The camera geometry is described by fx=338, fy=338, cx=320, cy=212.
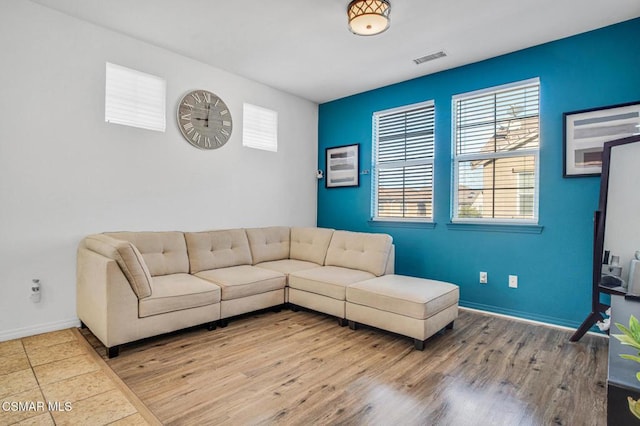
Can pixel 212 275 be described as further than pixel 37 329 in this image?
Yes

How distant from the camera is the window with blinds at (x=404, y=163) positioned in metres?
4.05

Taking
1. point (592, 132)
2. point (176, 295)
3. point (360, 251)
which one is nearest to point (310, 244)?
point (360, 251)

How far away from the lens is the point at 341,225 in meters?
4.92

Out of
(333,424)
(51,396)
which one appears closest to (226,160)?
(51,396)

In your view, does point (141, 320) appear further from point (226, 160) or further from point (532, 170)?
point (532, 170)

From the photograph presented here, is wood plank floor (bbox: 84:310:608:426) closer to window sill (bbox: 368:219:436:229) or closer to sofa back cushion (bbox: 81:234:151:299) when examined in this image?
sofa back cushion (bbox: 81:234:151:299)

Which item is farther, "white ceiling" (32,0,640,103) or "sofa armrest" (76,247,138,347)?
"white ceiling" (32,0,640,103)

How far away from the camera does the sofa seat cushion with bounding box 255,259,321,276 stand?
3714mm

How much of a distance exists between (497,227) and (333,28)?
8.26 ft

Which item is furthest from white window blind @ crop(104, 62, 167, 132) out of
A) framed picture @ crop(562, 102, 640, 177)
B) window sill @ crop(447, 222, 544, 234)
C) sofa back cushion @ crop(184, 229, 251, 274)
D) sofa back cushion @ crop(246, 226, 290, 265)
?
framed picture @ crop(562, 102, 640, 177)

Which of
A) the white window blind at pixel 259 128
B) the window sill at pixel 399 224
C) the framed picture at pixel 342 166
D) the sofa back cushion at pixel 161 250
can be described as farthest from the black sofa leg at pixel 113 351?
the framed picture at pixel 342 166

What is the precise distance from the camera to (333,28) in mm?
2984

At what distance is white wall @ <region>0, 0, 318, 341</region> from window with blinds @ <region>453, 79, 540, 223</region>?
2.77m

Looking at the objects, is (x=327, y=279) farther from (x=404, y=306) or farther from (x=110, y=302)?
(x=110, y=302)
